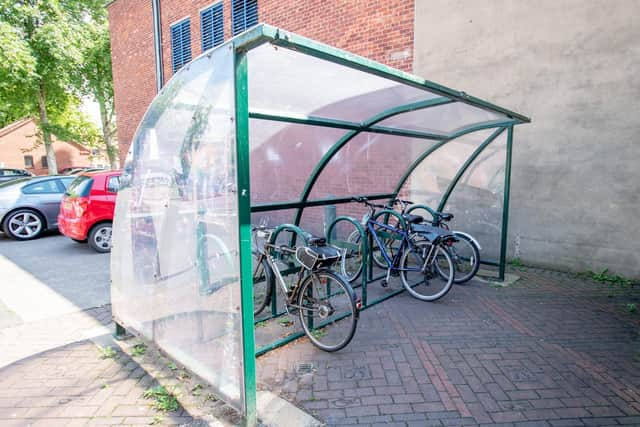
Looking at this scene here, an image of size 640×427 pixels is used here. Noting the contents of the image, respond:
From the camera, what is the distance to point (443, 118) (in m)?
4.83

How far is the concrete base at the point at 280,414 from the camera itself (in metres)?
2.41

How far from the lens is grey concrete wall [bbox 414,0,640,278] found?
488 cm

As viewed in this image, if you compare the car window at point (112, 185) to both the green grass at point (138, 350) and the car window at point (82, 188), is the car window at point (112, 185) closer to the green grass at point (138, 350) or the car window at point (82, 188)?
the car window at point (82, 188)

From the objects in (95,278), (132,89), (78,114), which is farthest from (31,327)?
(78,114)

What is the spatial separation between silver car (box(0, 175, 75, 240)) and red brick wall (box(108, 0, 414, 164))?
5.17 m

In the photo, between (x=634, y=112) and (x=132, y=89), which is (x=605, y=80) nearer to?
(x=634, y=112)

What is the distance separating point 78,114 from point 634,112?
1601 inches

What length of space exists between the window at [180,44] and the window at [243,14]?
2261mm

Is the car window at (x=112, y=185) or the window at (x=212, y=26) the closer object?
the car window at (x=112, y=185)

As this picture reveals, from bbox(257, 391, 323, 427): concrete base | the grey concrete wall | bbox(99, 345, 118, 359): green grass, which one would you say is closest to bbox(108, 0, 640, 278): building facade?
the grey concrete wall

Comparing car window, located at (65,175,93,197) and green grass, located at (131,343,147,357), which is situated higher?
car window, located at (65,175,93,197)

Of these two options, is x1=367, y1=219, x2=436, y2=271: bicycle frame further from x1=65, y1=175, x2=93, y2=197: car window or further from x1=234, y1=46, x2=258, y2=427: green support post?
x1=65, y1=175, x2=93, y2=197: car window

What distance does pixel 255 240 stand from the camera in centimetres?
417

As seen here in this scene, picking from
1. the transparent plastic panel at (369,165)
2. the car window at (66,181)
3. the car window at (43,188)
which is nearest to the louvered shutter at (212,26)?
the car window at (66,181)
